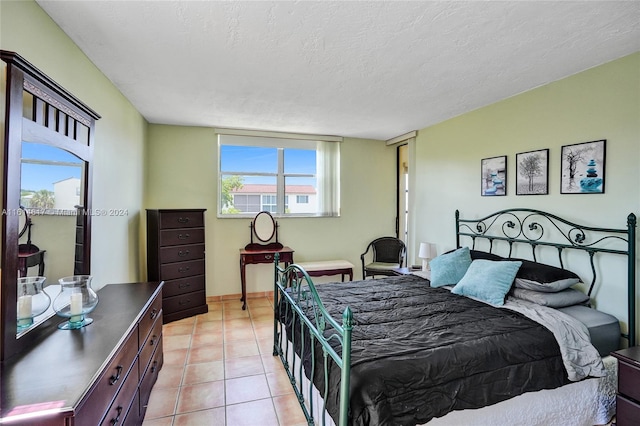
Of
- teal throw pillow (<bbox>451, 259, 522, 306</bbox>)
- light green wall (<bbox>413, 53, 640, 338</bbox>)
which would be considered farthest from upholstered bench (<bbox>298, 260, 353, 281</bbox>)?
teal throw pillow (<bbox>451, 259, 522, 306</bbox>)

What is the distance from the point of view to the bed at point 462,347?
1.46 meters

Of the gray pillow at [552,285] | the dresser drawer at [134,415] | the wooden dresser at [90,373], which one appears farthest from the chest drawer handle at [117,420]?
the gray pillow at [552,285]

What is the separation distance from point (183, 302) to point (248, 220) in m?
1.40

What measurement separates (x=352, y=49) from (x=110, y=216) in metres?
2.49

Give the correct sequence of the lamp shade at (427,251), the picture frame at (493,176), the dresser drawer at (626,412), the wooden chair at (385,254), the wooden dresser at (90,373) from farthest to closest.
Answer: the wooden chair at (385,254) → the lamp shade at (427,251) → the picture frame at (493,176) → the dresser drawer at (626,412) → the wooden dresser at (90,373)

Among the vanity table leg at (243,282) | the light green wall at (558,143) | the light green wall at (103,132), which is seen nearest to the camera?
the light green wall at (103,132)

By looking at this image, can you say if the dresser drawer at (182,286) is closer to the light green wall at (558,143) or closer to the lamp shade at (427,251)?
the lamp shade at (427,251)

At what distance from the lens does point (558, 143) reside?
2668mm

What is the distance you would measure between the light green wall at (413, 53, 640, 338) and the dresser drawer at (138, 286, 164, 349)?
3220 mm

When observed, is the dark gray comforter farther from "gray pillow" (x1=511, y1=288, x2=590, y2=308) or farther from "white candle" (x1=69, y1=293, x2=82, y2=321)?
"white candle" (x1=69, y1=293, x2=82, y2=321)

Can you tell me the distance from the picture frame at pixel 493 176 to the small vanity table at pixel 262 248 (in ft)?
8.40

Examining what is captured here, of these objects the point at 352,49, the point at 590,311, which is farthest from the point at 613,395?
the point at 352,49

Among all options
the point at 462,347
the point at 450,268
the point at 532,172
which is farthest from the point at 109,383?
the point at 532,172

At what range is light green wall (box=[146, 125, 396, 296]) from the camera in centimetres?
428
